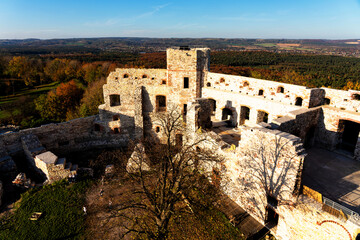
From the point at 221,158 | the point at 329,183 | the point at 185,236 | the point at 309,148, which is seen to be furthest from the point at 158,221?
the point at 309,148

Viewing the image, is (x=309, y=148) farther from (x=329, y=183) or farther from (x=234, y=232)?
(x=234, y=232)

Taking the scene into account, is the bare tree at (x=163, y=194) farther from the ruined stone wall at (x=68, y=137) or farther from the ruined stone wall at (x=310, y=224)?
the ruined stone wall at (x=68, y=137)

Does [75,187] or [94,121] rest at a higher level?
[94,121]

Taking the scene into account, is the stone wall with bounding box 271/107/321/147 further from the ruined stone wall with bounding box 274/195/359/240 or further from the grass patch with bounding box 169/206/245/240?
the grass patch with bounding box 169/206/245/240

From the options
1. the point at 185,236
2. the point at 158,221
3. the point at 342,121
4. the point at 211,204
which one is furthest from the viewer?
the point at 342,121

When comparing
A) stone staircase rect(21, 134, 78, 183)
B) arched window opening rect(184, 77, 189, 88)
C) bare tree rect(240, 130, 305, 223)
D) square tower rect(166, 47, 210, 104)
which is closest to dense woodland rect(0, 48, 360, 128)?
stone staircase rect(21, 134, 78, 183)

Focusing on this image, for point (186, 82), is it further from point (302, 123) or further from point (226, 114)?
point (302, 123)

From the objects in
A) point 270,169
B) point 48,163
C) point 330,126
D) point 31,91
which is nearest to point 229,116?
point 330,126

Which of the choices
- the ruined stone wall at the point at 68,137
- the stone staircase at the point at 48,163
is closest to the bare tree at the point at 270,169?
the stone staircase at the point at 48,163
